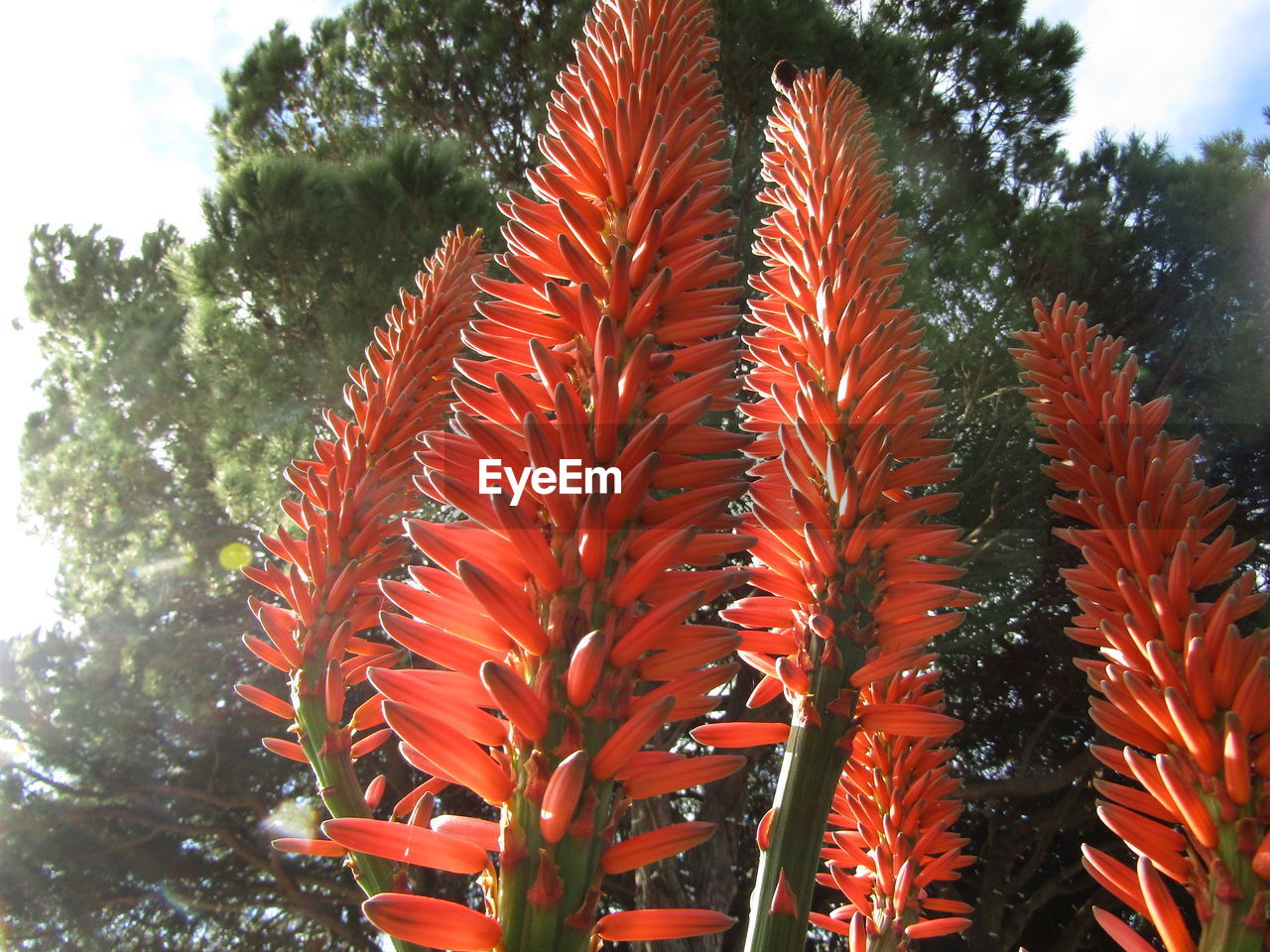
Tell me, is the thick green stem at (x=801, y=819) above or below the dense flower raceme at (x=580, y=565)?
below

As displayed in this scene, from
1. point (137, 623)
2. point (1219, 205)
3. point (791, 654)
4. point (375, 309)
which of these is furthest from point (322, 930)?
point (1219, 205)

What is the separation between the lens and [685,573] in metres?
0.54

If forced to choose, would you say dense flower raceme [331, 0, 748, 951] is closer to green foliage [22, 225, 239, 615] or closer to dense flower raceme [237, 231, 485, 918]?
dense flower raceme [237, 231, 485, 918]

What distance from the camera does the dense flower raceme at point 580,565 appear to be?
0.45 meters

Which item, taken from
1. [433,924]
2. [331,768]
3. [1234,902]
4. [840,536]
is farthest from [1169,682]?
[331,768]

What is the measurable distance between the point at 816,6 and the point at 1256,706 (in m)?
6.54

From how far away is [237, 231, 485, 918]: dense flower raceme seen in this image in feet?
2.83

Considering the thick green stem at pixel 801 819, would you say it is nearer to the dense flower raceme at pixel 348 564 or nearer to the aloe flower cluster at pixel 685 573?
the aloe flower cluster at pixel 685 573

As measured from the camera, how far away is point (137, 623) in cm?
586

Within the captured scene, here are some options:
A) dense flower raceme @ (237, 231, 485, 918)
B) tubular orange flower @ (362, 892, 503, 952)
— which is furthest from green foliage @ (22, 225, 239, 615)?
tubular orange flower @ (362, 892, 503, 952)

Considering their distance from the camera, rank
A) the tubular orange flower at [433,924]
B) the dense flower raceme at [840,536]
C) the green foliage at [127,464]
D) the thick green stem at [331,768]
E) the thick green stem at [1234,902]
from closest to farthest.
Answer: the tubular orange flower at [433,924] → the thick green stem at [1234,902] → the dense flower raceme at [840,536] → the thick green stem at [331,768] → the green foliage at [127,464]

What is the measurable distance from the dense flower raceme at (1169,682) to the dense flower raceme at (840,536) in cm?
16

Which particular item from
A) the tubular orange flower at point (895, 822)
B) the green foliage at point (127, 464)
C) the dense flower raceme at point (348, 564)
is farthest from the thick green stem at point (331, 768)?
the green foliage at point (127, 464)

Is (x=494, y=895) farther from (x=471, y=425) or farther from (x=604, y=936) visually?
(x=471, y=425)
